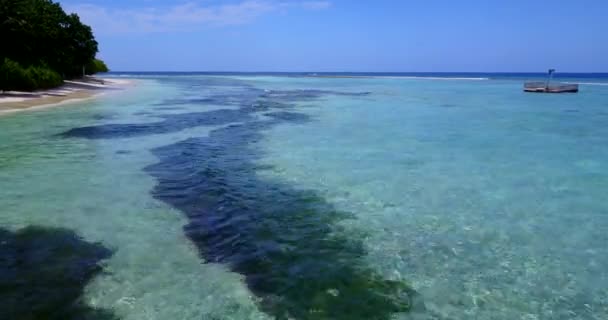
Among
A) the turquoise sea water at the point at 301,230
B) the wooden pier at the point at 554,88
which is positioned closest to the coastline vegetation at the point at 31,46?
the turquoise sea water at the point at 301,230

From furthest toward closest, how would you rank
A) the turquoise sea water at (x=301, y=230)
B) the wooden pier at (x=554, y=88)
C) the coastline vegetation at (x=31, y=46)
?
the wooden pier at (x=554, y=88)
the coastline vegetation at (x=31, y=46)
the turquoise sea water at (x=301, y=230)

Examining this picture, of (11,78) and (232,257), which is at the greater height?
(11,78)

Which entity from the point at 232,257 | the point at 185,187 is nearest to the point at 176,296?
the point at 232,257

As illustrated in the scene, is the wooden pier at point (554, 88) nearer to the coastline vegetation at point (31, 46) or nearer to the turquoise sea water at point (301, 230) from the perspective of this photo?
the turquoise sea water at point (301, 230)

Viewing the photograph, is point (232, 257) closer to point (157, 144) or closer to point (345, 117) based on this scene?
point (157, 144)

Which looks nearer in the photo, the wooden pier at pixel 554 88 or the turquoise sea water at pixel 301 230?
the turquoise sea water at pixel 301 230

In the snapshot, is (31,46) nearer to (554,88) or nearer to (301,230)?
(301,230)
